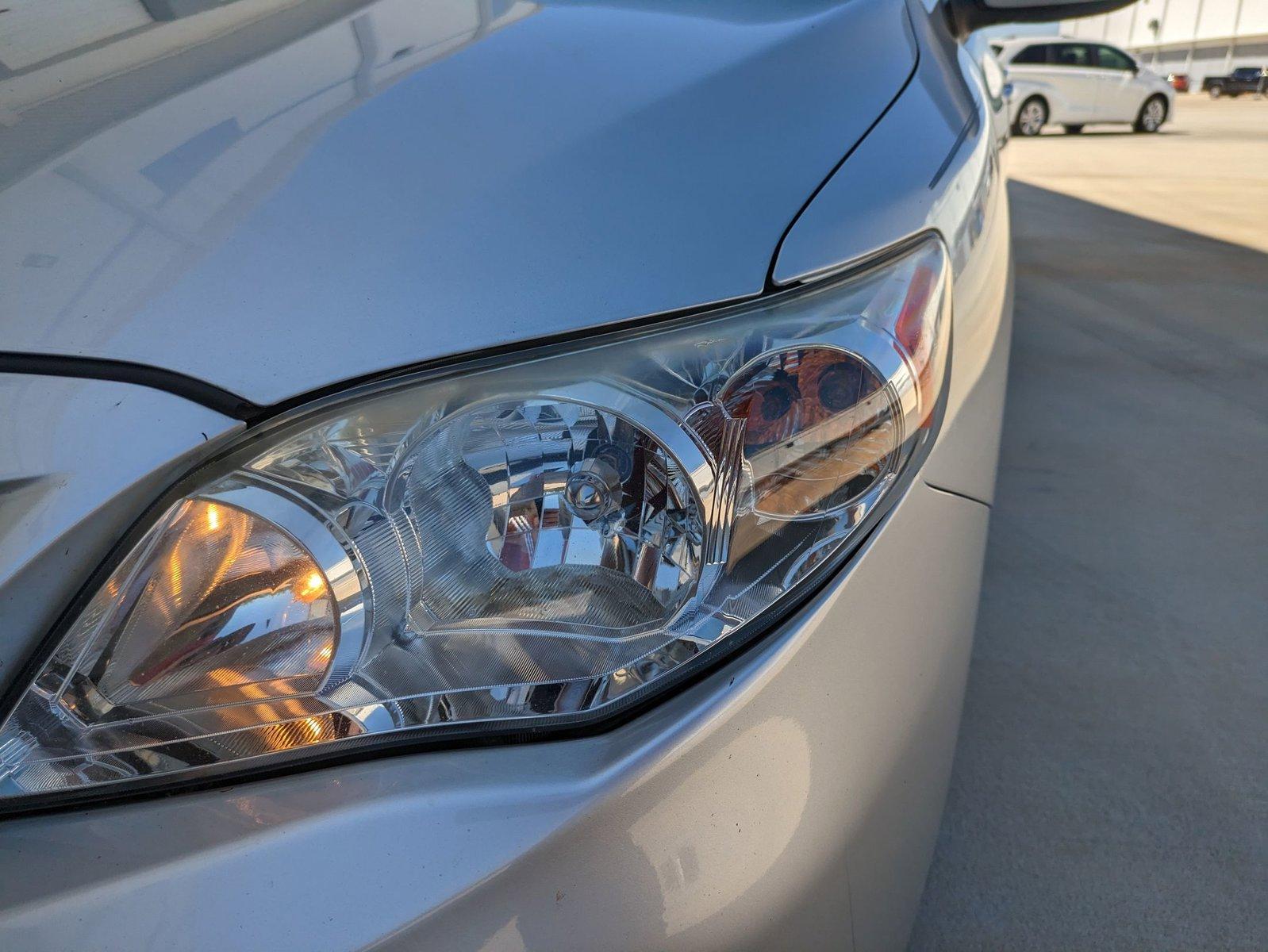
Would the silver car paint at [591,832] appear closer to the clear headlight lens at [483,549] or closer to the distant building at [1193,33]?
the clear headlight lens at [483,549]

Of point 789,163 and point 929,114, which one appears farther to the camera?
point 929,114

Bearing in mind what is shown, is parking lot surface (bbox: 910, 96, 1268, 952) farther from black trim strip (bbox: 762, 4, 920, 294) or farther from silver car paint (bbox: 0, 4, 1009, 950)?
black trim strip (bbox: 762, 4, 920, 294)

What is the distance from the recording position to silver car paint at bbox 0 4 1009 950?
62 cm

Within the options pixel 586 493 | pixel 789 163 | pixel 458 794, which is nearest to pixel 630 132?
pixel 789 163

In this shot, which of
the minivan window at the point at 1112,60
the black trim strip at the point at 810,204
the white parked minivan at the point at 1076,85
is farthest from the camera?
the minivan window at the point at 1112,60

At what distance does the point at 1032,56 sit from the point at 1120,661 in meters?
17.0

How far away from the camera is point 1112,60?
16453mm

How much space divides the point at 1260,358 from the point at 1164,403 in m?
0.84

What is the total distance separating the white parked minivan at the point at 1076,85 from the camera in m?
16.1

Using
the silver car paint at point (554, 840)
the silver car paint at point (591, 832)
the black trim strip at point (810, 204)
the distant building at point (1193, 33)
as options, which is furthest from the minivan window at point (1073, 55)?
the distant building at point (1193, 33)

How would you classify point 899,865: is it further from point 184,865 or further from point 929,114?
point 929,114

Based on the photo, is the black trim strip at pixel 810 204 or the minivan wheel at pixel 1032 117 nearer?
the black trim strip at pixel 810 204

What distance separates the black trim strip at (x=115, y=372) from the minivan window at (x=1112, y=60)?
18911mm

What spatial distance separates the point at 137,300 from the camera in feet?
2.30
